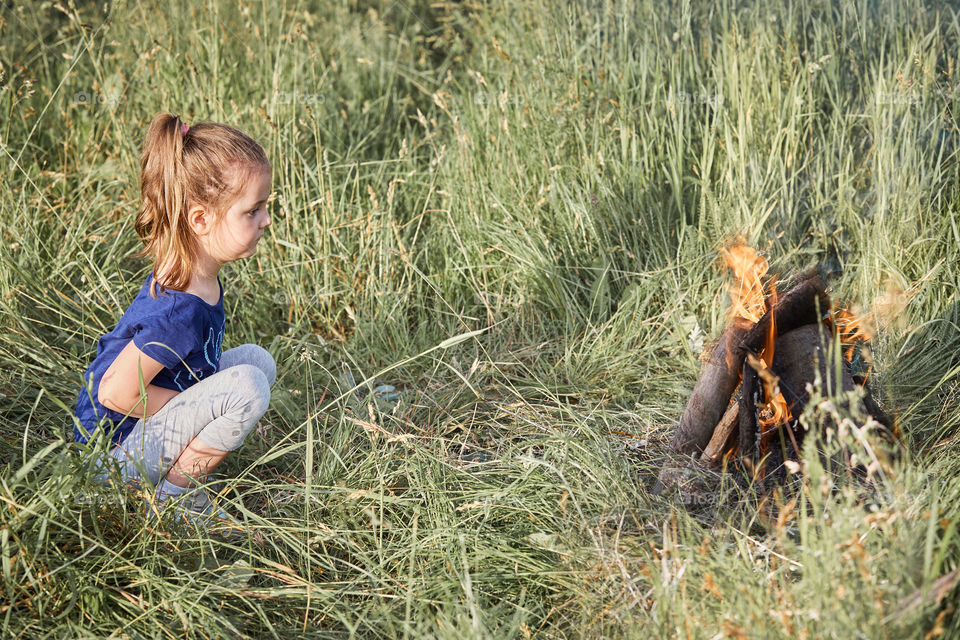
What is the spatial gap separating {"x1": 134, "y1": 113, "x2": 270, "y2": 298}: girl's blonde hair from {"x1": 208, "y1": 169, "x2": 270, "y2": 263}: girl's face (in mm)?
18

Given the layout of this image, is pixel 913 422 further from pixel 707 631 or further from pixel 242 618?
pixel 242 618

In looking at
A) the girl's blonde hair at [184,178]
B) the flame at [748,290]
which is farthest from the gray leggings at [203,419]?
the flame at [748,290]

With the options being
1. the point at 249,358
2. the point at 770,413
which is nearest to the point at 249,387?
the point at 249,358

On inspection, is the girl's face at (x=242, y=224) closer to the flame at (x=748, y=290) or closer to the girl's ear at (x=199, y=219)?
the girl's ear at (x=199, y=219)

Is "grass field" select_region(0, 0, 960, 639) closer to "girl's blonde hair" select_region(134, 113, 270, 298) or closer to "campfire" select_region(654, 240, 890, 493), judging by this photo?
"campfire" select_region(654, 240, 890, 493)

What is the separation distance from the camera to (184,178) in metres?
2.14

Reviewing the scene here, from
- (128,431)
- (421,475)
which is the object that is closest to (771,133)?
(421,475)

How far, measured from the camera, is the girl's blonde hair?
6.98ft

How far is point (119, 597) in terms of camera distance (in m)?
1.83

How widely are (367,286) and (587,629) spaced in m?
1.74

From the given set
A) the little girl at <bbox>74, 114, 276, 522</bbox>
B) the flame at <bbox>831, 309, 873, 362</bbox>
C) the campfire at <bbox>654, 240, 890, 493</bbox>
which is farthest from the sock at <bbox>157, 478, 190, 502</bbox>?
the flame at <bbox>831, 309, 873, 362</bbox>

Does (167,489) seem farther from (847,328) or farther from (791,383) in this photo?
(847,328)

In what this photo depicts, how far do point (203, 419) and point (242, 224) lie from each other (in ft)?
1.73

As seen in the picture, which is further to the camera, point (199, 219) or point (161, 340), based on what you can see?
point (199, 219)
